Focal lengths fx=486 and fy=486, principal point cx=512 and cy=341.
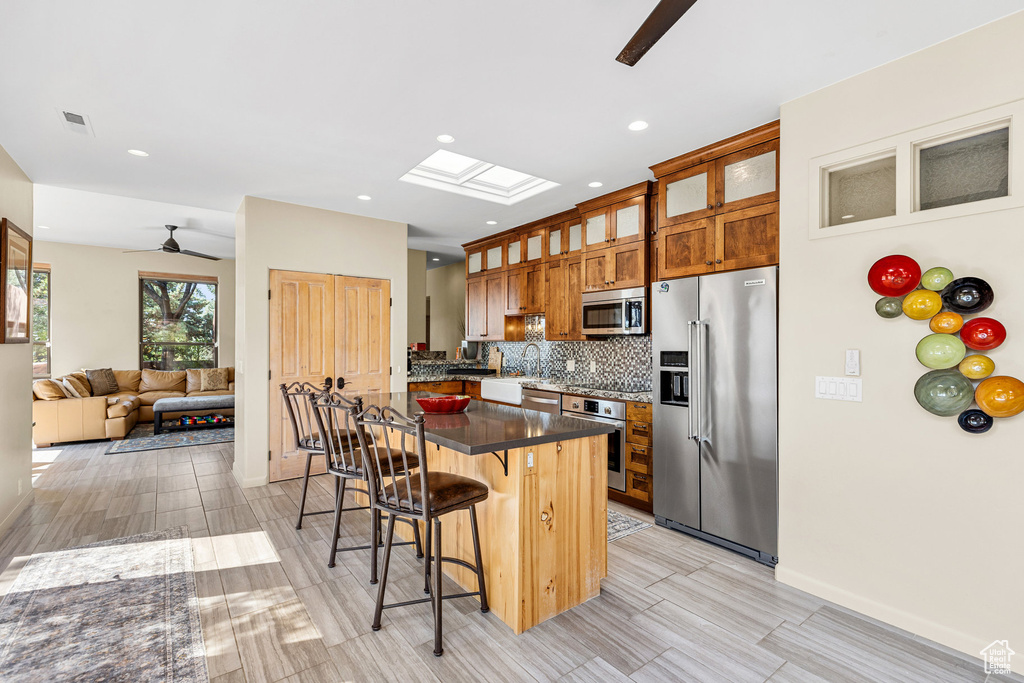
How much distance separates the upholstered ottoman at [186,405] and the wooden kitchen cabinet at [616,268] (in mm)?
5931

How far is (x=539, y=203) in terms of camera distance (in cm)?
462

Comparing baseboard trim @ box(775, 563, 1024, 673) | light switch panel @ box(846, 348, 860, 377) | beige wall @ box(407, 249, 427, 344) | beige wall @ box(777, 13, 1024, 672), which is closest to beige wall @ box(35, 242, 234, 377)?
beige wall @ box(407, 249, 427, 344)

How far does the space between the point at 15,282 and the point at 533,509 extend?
4186mm

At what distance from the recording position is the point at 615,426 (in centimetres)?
379

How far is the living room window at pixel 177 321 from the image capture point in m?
8.07

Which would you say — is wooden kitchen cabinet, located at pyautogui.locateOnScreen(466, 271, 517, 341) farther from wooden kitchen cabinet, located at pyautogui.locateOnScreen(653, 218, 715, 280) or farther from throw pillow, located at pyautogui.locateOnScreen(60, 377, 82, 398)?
throw pillow, located at pyautogui.locateOnScreen(60, 377, 82, 398)

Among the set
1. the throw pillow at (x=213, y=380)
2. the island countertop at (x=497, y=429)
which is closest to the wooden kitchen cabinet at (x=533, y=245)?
the island countertop at (x=497, y=429)

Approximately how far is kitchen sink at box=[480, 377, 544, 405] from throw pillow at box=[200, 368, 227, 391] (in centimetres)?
495

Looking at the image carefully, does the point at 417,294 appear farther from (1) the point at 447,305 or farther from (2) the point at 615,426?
(2) the point at 615,426

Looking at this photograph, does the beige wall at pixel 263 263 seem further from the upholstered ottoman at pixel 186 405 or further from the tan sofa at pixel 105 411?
the tan sofa at pixel 105 411

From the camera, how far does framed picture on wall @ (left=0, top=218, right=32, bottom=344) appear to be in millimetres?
3326

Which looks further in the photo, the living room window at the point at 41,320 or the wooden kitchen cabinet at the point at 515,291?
the living room window at the point at 41,320

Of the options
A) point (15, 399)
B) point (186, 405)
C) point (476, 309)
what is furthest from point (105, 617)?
point (186, 405)

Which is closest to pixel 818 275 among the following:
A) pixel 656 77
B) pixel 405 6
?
pixel 656 77
